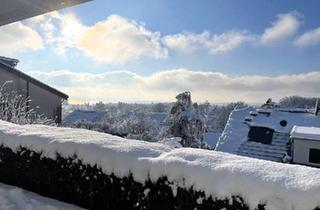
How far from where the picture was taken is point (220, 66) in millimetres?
13820

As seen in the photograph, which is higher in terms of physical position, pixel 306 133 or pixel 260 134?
pixel 306 133

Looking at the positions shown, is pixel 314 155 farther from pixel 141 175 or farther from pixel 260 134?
pixel 141 175

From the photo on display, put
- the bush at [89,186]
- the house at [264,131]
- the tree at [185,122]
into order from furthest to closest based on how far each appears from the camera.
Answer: the tree at [185,122]
the house at [264,131]
the bush at [89,186]

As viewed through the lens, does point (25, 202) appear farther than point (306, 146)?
No

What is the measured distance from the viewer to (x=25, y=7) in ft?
12.4

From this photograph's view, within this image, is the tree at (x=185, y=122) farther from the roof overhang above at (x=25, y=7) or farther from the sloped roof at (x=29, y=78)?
the roof overhang above at (x=25, y=7)

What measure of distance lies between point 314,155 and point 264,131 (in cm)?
294

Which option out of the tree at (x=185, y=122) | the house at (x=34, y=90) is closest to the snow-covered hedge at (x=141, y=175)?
the house at (x=34, y=90)

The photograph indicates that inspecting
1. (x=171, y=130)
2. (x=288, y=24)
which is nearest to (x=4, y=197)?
(x=288, y=24)

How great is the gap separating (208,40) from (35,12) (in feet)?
22.7

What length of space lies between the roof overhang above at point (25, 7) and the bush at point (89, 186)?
54.3 inches

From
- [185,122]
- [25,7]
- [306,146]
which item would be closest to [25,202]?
[25,7]

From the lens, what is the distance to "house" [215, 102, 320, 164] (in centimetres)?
1369

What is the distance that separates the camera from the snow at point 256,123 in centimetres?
1449
